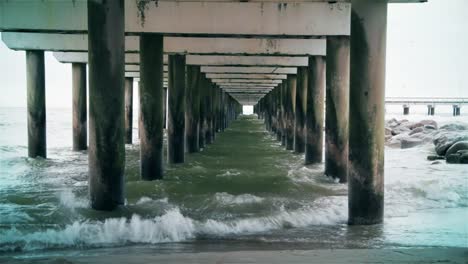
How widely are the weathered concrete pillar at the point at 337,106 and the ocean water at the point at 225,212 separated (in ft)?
1.40

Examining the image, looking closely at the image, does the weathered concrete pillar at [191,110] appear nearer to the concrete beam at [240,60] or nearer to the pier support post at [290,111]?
the concrete beam at [240,60]

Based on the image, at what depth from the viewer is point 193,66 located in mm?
16562

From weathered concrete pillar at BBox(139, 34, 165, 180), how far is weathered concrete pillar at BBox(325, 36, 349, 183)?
3.34 metres

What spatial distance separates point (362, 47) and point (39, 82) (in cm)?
1100

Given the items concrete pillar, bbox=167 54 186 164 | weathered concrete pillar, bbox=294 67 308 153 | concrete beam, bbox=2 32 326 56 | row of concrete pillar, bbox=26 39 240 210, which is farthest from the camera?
weathered concrete pillar, bbox=294 67 308 153

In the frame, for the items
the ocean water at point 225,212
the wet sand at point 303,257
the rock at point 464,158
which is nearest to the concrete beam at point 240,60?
the ocean water at point 225,212

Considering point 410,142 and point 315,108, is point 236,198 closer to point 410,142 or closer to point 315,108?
point 315,108

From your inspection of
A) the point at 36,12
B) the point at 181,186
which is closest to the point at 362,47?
the point at 181,186

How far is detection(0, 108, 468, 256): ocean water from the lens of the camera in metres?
5.59

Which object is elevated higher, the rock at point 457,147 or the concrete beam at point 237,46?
the concrete beam at point 237,46

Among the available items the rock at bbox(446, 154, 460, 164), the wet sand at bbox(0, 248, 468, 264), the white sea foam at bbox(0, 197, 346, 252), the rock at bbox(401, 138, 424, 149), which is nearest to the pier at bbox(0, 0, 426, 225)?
the white sea foam at bbox(0, 197, 346, 252)

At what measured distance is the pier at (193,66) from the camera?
21.0 feet

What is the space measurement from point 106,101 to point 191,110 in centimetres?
931

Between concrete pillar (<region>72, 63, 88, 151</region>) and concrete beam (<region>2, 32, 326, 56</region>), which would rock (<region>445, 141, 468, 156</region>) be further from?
concrete pillar (<region>72, 63, 88, 151</region>)
